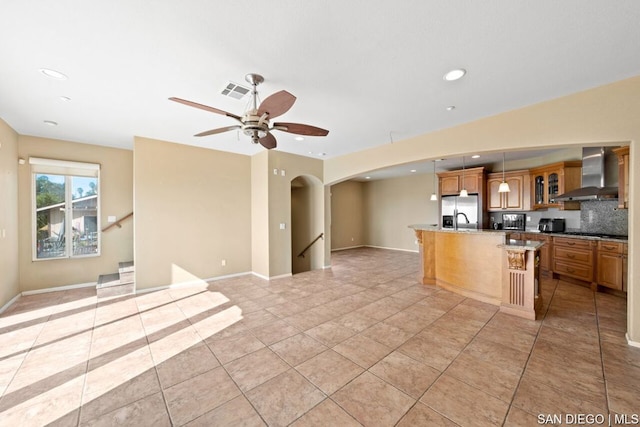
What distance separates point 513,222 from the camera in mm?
6402

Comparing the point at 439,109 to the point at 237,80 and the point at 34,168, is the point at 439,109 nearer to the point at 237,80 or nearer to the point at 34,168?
the point at 237,80

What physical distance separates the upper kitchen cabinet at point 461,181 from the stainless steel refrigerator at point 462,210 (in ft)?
0.54

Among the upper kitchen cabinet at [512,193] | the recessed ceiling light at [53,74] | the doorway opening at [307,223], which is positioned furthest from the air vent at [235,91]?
the upper kitchen cabinet at [512,193]

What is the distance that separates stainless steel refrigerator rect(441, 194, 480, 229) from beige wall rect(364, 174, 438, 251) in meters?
1.11

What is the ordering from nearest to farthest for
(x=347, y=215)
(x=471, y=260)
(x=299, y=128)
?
(x=299, y=128), (x=471, y=260), (x=347, y=215)

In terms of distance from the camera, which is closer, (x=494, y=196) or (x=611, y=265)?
(x=611, y=265)

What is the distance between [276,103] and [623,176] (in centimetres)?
573

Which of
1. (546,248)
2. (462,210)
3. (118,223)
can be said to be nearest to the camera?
(118,223)

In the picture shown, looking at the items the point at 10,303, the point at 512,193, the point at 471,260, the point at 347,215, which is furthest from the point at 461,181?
the point at 10,303

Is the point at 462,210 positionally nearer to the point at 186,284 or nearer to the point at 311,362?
the point at 311,362

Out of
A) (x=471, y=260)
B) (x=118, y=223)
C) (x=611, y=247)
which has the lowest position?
(x=471, y=260)

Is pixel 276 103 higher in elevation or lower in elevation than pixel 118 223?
higher

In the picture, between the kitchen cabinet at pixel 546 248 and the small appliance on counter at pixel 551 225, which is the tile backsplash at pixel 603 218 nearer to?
the small appliance on counter at pixel 551 225

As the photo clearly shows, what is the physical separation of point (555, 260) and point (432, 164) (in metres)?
3.54
